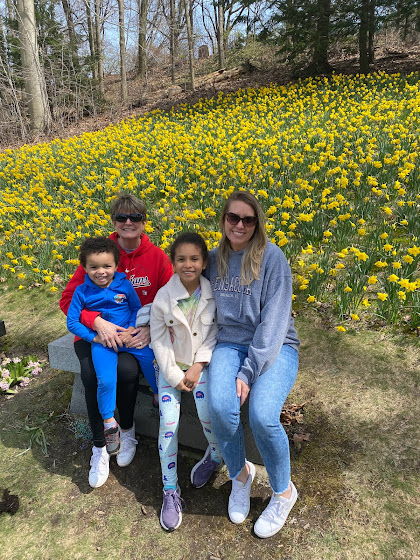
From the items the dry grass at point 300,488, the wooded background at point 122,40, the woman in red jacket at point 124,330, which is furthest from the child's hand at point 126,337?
the wooded background at point 122,40

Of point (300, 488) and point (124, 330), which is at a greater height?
point (124, 330)

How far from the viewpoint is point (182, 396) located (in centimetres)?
237

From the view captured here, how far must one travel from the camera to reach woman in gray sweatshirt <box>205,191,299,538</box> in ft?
6.33

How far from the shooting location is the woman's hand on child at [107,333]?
2340mm

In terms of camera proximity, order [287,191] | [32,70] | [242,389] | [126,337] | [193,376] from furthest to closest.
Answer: [32,70] → [287,191] → [126,337] → [193,376] → [242,389]

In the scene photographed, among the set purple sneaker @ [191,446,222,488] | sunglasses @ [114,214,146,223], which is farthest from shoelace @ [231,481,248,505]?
sunglasses @ [114,214,146,223]

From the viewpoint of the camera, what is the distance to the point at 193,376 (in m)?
2.12

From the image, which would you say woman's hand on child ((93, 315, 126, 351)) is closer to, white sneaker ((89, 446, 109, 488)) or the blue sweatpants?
the blue sweatpants

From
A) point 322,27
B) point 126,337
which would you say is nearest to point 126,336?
point 126,337

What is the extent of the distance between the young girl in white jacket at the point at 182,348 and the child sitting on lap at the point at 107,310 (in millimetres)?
227

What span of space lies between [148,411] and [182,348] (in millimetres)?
647

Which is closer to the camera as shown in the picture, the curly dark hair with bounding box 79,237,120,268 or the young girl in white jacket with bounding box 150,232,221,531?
the young girl in white jacket with bounding box 150,232,221,531

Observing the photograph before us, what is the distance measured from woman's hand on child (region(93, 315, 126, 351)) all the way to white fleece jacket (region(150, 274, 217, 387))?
9.5 inches

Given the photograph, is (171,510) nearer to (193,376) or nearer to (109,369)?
(193,376)
